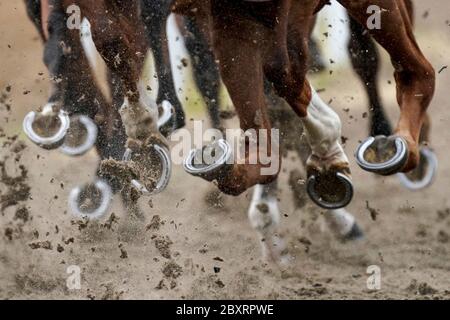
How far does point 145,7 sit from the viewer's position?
654 cm

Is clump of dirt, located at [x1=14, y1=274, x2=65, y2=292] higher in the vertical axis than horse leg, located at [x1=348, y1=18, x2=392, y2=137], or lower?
lower

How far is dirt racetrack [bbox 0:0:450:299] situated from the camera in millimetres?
6379

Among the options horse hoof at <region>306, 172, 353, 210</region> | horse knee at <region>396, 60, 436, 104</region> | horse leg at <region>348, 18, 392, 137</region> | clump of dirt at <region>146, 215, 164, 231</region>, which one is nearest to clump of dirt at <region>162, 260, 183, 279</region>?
clump of dirt at <region>146, 215, 164, 231</region>

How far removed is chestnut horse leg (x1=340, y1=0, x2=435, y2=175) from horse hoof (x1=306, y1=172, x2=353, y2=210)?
1.01 feet

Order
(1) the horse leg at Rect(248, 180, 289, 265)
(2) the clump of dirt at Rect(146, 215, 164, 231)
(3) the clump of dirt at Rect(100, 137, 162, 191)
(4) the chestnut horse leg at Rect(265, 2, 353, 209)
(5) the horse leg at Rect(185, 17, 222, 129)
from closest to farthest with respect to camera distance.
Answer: (4) the chestnut horse leg at Rect(265, 2, 353, 209), (3) the clump of dirt at Rect(100, 137, 162, 191), (2) the clump of dirt at Rect(146, 215, 164, 231), (1) the horse leg at Rect(248, 180, 289, 265), (5) the horse leg at Rect(185, 17, 222, 129)

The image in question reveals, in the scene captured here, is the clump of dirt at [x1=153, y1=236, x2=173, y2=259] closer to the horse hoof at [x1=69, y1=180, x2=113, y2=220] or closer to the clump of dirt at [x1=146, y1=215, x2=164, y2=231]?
the clump of dirt at [x1=146, y1=215, x2=164, y2=231]

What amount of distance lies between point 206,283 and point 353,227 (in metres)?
0.89

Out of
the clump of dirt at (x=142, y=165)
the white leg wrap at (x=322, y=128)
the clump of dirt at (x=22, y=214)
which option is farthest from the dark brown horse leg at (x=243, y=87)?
the clump of dirt at (x=22, y=214)

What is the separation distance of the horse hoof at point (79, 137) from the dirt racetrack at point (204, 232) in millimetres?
109

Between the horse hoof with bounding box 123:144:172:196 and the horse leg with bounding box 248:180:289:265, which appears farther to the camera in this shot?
the horse leg with bounding box 248:180:289:265

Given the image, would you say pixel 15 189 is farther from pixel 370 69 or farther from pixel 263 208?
pixel 370 69

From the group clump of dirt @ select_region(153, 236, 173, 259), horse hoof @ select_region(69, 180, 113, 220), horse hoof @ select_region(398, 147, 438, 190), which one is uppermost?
horse hoof @ select_region(398, 147, 438, 190)

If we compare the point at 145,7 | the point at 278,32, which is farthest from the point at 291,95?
the point at 145,7

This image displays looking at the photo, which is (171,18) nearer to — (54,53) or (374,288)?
(54,53)
